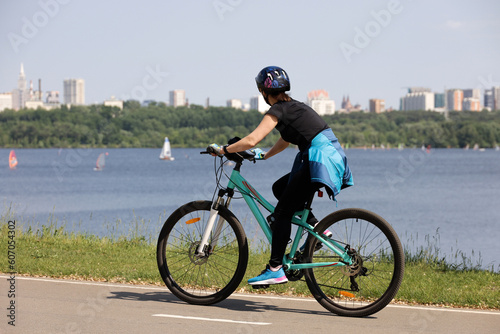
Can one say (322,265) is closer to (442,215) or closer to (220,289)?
(220,289)

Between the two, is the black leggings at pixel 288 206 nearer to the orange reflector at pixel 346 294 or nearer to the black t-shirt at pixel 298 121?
the black t-shirt at pixel 298 121

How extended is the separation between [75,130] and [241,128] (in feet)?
115

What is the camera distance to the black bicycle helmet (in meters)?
6.03

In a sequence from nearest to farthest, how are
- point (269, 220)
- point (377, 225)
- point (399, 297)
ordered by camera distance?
1. point (377, 225)
2. point (269, 220)
3. point (399, 297)

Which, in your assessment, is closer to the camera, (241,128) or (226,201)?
(226,201)

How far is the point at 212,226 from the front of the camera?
6.40 meters

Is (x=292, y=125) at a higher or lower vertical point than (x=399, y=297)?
higher

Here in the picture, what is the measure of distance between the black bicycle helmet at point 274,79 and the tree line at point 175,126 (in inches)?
3871

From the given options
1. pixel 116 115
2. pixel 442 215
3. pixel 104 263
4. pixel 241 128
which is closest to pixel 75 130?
pixel 116 115

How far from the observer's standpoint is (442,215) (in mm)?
39750

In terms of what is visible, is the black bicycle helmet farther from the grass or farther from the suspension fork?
the grass

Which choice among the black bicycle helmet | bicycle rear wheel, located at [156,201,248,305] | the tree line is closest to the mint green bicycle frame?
bicycle rear wheel, located at [156,201,248,305]

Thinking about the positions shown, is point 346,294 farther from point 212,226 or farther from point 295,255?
point 212,226

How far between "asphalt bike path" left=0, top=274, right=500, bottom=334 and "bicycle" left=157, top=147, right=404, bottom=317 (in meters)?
0.16
